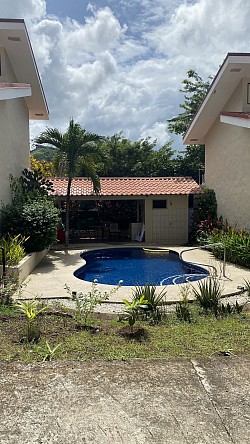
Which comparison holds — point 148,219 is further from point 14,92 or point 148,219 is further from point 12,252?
point 12,252

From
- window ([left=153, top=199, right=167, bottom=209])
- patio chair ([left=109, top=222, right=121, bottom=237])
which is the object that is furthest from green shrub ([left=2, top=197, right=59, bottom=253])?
patio chair ([left=109, top=222, right=121, bottom=237])

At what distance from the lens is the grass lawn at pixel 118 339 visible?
219 inches

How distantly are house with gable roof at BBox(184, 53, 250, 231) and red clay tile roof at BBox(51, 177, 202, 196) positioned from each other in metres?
1.79

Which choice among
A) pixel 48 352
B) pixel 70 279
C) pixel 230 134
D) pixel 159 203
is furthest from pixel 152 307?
pixel 159 203

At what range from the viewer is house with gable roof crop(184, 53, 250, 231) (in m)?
16.9

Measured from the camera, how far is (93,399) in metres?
4.12

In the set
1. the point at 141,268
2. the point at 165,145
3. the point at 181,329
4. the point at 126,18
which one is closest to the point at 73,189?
the point at 141,268

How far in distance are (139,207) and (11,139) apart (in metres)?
11.6

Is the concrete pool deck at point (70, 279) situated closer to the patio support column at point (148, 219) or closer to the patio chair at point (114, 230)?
the patio support column at point (148, 219)

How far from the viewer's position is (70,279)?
12344 millimetres

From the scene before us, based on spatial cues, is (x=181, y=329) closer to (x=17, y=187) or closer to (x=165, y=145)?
(x=17, y=187)

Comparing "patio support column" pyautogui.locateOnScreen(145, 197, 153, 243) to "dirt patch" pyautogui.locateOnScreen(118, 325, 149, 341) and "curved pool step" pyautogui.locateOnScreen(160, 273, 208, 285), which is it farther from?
"dirt patch" pyautogui.locateOnScreen(118, 325, 149, 341)

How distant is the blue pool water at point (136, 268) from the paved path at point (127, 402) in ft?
24.4

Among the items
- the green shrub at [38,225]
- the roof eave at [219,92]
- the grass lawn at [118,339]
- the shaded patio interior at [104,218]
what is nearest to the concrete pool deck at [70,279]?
the green shrub at [38,225]
